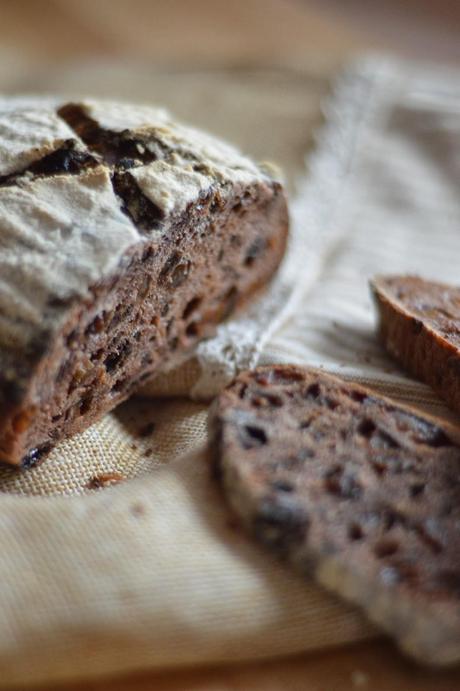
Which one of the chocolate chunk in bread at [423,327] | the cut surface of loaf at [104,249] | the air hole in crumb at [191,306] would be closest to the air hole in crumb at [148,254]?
the cut surface of loaf at [104,249]

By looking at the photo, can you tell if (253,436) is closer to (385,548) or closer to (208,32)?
(385,548)

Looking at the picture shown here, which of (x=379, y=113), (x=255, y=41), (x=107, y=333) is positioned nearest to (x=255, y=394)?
(x=107, y=333)

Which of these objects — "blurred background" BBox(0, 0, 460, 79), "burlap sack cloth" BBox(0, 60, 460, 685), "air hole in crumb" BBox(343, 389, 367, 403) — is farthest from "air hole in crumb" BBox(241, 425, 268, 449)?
"blurred background" BBox(0, 0, 460, 79)

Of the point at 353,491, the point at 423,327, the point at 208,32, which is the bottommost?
the point at 353,491

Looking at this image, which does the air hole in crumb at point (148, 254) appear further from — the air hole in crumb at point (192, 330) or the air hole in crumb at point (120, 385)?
the air hole in crumb at point (192, 330)

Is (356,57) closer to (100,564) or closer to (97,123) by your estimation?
(97,123)

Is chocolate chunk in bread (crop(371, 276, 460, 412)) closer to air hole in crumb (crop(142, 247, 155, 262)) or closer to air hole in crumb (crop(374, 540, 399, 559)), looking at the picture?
air hole in crumb (crop(374, 540, 399, 559))

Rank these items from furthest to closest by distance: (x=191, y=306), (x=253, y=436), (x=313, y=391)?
(x=191, y=306), (x=313, y=391), (x=253, y=436)

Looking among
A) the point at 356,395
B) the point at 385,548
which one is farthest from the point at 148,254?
the point at 385,548
